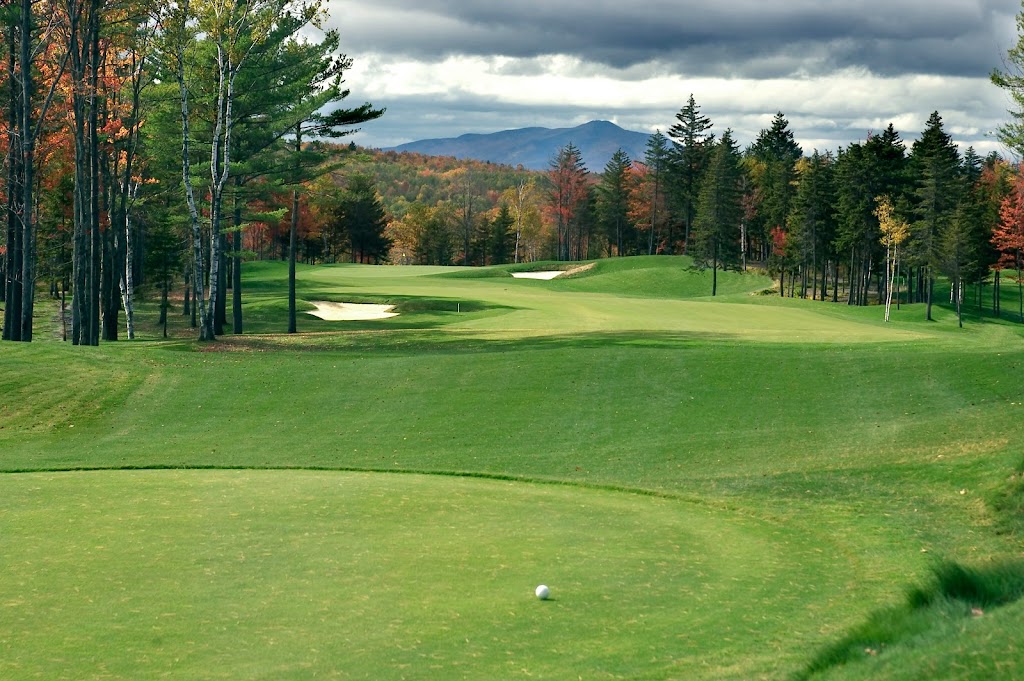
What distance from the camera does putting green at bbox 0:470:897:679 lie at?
7344 millimetres

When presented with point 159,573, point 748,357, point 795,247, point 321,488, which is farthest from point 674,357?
point 795,247

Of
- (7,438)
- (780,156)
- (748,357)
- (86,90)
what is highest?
(780,156)

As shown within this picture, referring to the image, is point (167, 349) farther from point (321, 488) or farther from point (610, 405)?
point (321, 488)

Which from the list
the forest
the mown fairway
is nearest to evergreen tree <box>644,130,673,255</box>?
the forest

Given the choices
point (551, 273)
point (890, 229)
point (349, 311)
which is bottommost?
point (349, 311)

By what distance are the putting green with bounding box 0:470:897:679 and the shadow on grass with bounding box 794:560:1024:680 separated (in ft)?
1.21

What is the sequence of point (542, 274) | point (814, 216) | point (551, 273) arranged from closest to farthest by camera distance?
point (814, 216) < point (542, 274) < point (551, 273)

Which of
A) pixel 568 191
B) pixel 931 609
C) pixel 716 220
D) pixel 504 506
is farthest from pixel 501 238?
pixel 931 609

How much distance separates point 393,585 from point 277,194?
57.8 metres

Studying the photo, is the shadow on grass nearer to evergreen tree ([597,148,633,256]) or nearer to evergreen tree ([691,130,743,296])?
evergreen tree ([691,130,743,296])

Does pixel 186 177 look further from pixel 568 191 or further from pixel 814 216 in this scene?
pixel 568 191

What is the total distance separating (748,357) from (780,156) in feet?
300

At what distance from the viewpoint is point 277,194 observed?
2525 inches

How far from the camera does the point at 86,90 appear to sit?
33.9 meters
